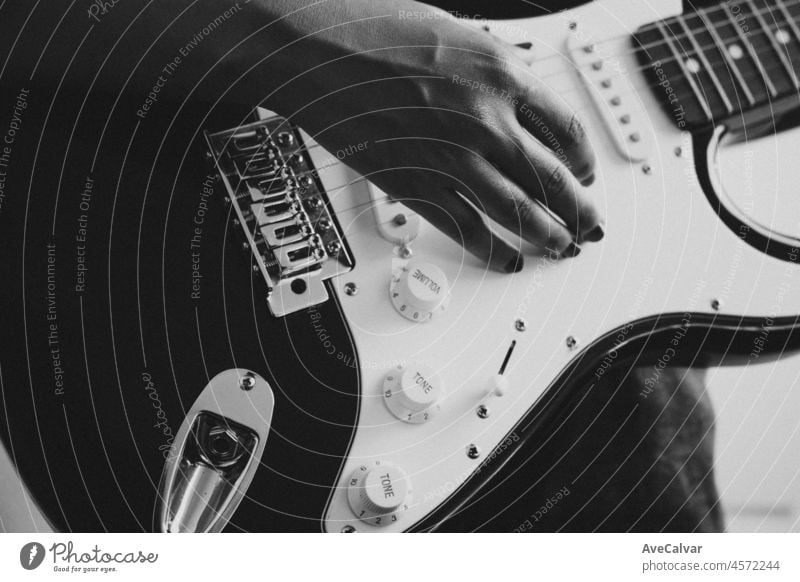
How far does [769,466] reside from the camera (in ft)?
2.13

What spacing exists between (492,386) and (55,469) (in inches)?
11.1

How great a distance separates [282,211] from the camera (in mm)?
529

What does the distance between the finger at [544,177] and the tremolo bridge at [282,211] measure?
0.43 feet

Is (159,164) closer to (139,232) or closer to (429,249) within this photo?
(139,232)

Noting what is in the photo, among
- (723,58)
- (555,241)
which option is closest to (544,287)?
(555,241)

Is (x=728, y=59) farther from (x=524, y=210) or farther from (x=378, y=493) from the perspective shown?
(x=378, y=493)

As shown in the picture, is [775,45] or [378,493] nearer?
[378,493]

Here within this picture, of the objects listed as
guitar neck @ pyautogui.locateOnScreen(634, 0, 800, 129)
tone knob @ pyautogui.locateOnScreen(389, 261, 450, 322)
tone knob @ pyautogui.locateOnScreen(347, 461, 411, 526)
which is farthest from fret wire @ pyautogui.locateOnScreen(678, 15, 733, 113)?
tone knob @ pyautogui.locateOnScreen(347, 461, 411, 526)

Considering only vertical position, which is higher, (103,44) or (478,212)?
(103,44)

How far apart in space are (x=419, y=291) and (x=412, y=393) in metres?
0.07

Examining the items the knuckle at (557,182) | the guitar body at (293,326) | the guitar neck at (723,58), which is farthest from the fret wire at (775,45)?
the knuckle at (557,182)

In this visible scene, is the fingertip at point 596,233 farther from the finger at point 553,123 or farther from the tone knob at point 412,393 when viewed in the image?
the tone knob at point 412,393

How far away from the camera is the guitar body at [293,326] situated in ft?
1.53
